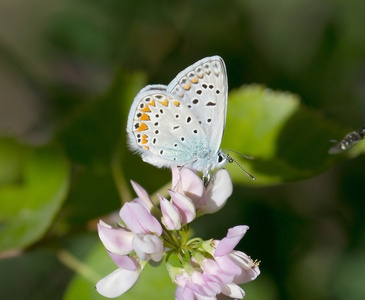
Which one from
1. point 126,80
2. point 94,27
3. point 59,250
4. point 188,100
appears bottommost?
point 59,250

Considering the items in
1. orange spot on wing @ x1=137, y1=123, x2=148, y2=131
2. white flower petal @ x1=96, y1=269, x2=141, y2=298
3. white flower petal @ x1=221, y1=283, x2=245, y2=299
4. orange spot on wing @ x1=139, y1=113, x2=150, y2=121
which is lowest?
white flower petal @ x1=96, y1=269, x2=141, y2=298

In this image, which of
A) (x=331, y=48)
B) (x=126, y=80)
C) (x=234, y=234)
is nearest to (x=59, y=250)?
(x=126, y=80)

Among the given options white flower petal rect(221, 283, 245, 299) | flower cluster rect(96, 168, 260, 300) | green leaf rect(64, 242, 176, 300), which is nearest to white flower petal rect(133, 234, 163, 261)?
flower cluster rect(96, 168, 260, 300)

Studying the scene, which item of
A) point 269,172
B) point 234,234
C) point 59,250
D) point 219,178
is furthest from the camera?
point 59,250

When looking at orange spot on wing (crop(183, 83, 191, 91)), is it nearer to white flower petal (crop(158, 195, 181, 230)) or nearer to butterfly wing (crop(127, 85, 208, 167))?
butterfly wing (crop(127, 85, 208, 167))

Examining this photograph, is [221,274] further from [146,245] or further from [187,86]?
[187,86]

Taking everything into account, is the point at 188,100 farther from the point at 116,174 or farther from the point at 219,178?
the point at 116,174

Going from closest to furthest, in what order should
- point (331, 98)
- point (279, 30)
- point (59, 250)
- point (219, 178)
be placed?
1. point (219, 178)
2. point (59, 250)
3. point (331, 98)
4. point (279, 30)
